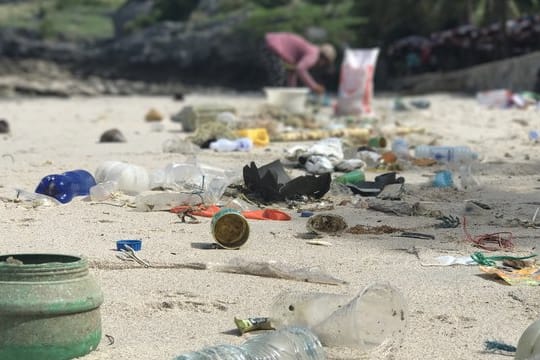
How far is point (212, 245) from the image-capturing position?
6039 millimetres

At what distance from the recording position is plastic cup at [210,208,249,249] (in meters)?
5.94

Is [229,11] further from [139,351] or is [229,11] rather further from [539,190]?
[139,351]

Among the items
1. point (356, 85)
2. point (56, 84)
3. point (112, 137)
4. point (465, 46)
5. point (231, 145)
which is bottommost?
point (56, 84)

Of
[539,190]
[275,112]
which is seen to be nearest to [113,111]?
[275,112]

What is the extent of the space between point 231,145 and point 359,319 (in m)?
7.38

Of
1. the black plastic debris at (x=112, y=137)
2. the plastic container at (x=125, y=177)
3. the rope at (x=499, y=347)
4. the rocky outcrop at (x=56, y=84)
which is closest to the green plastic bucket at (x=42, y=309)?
the rope at (x=499, y=347)

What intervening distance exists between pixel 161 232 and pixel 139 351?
2.28 m

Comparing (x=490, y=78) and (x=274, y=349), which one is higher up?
(x=490, y=78)

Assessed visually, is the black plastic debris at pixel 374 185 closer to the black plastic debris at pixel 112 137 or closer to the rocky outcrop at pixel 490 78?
the black plastic debris at pixel 112 137

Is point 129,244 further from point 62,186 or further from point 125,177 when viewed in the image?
point 125,177

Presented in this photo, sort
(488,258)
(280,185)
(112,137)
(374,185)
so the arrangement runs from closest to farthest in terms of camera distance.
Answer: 1. (488,258)
2. (280,185)
3. (374,185)
4. (112,137)

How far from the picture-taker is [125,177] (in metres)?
8.15

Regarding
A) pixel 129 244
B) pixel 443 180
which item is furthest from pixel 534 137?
pixel 129 244

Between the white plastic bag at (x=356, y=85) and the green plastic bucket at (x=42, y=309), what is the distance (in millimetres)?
13591
